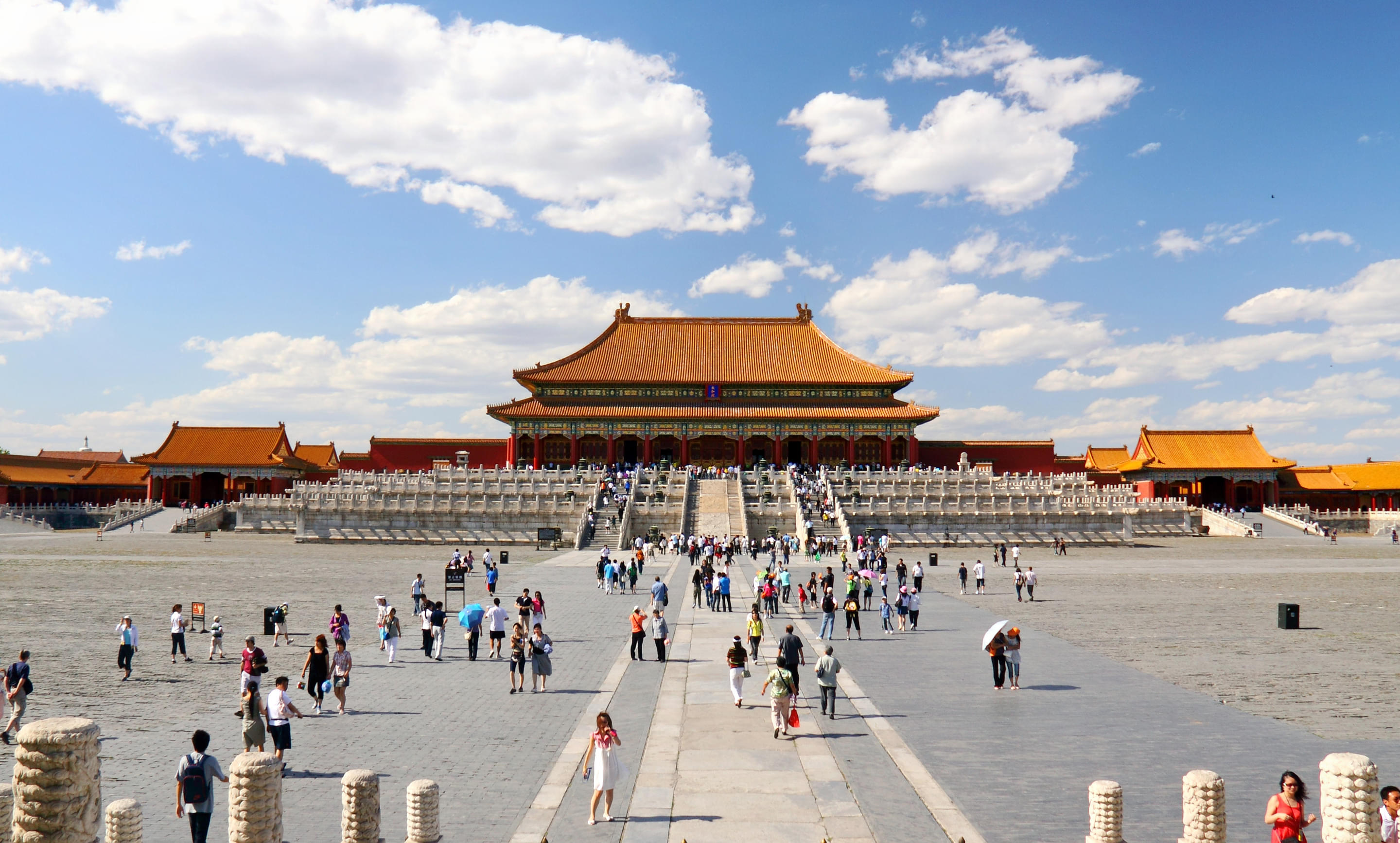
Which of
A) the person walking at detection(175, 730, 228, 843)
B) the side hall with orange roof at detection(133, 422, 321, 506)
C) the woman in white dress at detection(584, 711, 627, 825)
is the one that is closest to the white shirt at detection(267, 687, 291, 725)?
the person walking at detection(175, 730, 228, 843)

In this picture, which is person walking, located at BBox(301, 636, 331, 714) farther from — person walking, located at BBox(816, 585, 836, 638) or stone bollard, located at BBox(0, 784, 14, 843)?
person walking, located at BBox(816, 585, 836, 638)

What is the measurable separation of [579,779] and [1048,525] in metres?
46.1

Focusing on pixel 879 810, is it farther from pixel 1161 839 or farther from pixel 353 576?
pixel 353 576

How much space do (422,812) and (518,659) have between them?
23.1 ft

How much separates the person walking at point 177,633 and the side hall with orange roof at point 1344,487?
77937mm

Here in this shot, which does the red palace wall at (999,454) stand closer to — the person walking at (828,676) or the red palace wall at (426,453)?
the red palace wall at (426,453)

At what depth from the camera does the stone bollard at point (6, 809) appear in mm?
7711

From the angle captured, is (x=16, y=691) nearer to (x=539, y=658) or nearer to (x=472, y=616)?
(x=539, y=658)

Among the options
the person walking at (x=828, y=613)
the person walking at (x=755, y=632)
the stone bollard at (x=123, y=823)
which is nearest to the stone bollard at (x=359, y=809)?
the stone bollard at (x=123, y=823)

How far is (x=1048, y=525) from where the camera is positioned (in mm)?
51656

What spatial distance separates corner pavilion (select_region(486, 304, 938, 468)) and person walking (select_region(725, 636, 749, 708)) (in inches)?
2231

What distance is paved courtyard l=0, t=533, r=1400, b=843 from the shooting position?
9.60 m

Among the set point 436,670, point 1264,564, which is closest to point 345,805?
point 436,670

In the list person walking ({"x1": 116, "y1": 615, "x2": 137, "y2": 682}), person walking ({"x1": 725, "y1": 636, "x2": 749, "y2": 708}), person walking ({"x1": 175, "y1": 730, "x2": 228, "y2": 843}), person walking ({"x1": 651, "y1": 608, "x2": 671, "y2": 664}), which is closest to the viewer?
person walking ({"x1": 175, "y1": 730, "x2": 228, "y2": 843})
